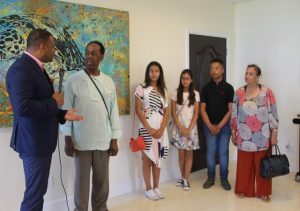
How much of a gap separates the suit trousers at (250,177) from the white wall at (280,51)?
3.89 feet

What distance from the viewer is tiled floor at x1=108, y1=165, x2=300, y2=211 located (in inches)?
117

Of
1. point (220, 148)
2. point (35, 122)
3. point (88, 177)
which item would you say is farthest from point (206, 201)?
point (35, 122)

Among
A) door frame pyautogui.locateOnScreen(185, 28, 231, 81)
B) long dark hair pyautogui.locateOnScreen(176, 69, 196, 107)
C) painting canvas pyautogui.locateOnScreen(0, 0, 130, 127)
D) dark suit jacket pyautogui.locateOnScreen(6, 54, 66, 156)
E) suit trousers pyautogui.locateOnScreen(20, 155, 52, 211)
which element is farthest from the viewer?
door frame pyautogui.locateOnScreen(185, 28, 231, 81)

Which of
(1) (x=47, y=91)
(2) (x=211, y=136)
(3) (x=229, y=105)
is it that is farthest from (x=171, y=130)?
(1) (x=47, y=91)

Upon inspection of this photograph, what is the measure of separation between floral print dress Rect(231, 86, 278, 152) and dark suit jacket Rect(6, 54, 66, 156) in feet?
6.31

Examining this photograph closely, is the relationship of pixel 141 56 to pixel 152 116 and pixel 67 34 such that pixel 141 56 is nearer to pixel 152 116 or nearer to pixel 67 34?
pixel 152 116

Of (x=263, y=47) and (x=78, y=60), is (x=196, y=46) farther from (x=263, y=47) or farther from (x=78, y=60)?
(x=78, y=60)

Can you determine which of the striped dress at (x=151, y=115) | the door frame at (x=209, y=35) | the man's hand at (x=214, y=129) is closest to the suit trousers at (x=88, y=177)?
the striped dress at (x=151, y=115)

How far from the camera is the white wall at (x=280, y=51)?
4.02 metres

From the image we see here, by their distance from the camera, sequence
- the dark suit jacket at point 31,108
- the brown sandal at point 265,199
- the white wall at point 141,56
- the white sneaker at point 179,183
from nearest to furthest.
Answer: the dark suit jacket at point 31,108 < the white wall at point 141,56 < the brown sandal at point 265,199 < the white sneaker at point 179,183

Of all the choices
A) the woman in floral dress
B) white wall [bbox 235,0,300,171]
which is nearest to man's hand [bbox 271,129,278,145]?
the woman in floral dress

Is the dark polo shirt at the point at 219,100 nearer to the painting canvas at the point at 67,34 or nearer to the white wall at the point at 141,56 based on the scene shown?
the white wall at the point at 141,56

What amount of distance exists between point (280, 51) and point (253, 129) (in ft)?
5.26

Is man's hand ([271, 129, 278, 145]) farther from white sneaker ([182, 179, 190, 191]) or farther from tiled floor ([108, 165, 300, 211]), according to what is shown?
white sneaker ([182, 179, 190, 191])
